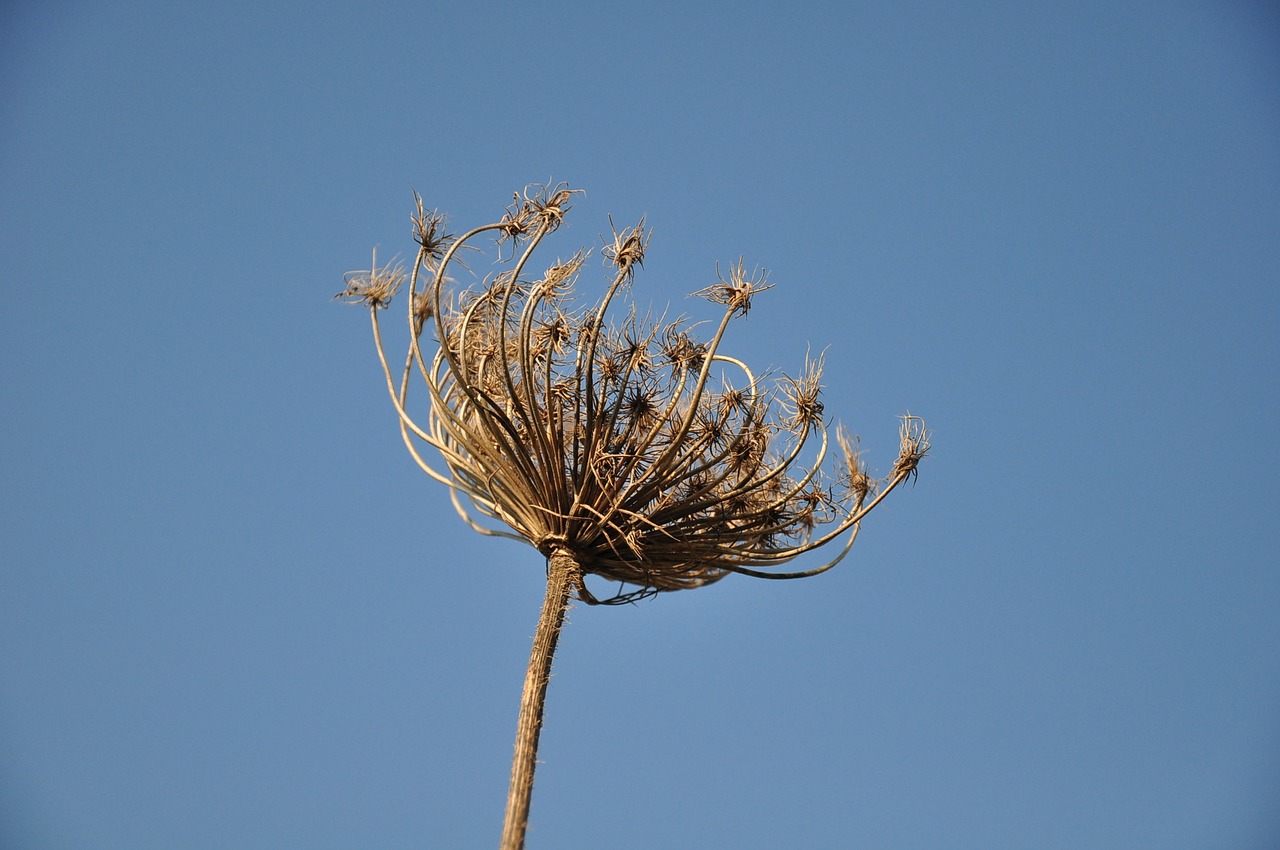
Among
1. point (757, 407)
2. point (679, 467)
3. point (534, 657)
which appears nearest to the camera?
point (534, 657)

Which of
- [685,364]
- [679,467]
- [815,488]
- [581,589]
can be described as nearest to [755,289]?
[685,364]

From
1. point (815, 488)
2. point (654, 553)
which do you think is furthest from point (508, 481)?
point (815, 488)

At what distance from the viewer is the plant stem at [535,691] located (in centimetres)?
838

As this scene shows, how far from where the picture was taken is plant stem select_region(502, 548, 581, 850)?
838 centimetres

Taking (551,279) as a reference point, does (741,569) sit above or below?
below

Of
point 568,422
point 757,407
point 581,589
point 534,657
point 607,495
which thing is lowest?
point 534,657

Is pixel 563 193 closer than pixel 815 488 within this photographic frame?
Yes

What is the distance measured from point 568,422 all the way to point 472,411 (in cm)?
137

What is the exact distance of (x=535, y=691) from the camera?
897 cm

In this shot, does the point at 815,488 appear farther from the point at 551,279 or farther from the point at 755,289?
the point at 551,279

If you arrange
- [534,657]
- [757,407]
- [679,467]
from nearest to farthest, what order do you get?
[534,657], [679,467], [757,407]

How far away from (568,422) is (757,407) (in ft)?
6.43

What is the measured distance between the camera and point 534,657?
9.18 metres

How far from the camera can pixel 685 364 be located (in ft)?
33.4
